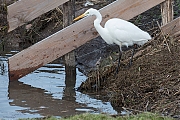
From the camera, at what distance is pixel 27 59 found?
939 cm

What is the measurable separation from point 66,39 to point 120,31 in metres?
1.06

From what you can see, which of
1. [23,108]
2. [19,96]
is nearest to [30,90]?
[19,96]

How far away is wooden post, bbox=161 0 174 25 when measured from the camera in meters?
9.58

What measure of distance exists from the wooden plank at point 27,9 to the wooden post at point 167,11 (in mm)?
2022

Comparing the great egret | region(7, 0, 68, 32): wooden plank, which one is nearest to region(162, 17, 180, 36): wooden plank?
the great egret

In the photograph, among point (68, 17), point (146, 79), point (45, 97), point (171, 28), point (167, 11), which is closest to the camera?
point (146, 79)

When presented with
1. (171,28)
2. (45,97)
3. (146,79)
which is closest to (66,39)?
(45,97)

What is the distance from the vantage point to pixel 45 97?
360 inches

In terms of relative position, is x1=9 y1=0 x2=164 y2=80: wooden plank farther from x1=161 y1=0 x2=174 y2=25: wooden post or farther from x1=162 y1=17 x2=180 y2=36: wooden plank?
x1=162 y1=17 x2=180 y2=36: wooden plank

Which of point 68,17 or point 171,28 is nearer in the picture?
point 171,28

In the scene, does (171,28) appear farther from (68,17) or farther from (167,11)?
(68,17)

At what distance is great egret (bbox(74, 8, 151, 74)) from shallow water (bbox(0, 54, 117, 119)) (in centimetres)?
104

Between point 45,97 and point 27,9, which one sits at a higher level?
point 27,9

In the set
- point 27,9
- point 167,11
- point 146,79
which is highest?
point 27,9
